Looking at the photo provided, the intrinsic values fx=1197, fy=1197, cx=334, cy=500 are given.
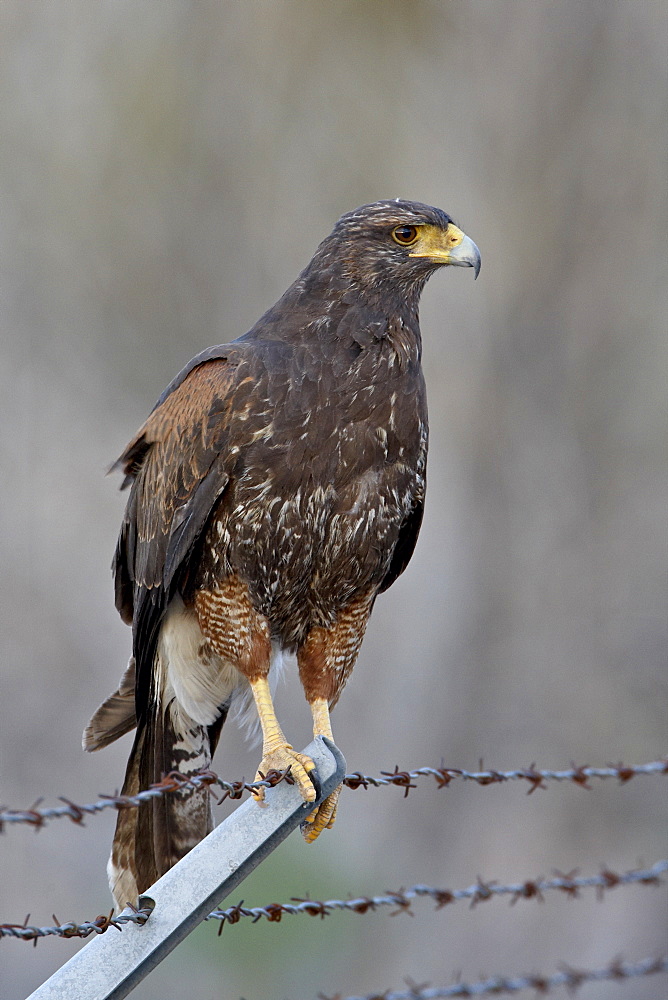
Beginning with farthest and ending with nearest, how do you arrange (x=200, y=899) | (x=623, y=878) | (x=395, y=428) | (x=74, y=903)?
(x=74, y=903)
(x=395, y=428)
(x=623, y=878)
(x=200, y=899)

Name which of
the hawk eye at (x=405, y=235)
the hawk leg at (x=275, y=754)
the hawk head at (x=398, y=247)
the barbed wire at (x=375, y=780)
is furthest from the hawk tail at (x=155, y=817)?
the hawk eye at (x=405, y=235)

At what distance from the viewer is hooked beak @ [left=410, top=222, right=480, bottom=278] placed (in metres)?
3.36

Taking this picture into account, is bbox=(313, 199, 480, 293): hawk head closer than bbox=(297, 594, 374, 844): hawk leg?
Yes

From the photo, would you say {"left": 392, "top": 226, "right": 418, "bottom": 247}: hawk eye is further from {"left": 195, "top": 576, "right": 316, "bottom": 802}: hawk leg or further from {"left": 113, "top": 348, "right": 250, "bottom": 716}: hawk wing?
{"left": 195, "top": 576, "right": 316, "bottom": 802}: hawk leg

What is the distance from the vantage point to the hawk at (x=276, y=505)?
3188 millimetres

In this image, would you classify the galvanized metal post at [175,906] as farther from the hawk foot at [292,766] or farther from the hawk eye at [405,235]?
the hawk eye at [405,235]

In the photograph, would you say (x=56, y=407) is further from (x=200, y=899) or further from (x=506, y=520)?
(x=200, y=899)

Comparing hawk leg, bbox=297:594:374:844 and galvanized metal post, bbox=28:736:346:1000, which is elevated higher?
hawk leg, bbox=297:594:374:844

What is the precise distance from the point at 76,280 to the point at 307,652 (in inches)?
281

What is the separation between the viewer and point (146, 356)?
9.62 metres

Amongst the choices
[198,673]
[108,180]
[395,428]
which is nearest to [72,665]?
[108,180]

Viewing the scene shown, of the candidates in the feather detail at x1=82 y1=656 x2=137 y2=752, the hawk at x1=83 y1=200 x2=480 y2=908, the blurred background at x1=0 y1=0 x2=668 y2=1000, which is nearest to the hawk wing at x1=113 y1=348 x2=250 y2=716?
the hawk at x1=83 y1=200 x2=480 y2=908

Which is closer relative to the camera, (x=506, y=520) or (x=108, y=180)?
(x=506, y=520)

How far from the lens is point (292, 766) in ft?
8.70
